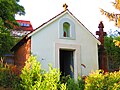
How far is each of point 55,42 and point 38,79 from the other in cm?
626

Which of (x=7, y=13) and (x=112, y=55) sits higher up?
(x=7, y=13)

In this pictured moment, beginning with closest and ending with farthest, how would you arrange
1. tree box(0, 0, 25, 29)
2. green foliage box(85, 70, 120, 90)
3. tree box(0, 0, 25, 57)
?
green foliage box(85, 70, 120, 90)
tree box(0, 0, 25, 57)
tree box(0, 0, 25, 29)

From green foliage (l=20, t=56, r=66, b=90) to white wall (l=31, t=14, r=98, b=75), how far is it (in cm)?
396

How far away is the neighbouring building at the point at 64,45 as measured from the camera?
19.1 m

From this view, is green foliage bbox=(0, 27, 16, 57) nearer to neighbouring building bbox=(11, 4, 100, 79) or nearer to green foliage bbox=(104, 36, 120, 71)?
neighbouring building bbox=(11, 4, 100, 79)

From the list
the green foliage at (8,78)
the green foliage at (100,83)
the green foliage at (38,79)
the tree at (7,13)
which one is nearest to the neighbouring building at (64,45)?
the tree at (7,13)

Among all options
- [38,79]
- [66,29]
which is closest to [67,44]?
[66,29]

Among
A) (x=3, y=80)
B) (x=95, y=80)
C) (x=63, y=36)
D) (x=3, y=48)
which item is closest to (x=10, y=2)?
(x=3, y=48)

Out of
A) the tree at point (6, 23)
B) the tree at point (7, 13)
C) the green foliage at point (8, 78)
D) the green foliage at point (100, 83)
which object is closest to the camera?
the green foliage at point (100, 83)

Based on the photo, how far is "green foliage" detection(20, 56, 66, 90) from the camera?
12344mm

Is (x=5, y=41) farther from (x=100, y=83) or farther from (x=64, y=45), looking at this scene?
(x=100, y=83)

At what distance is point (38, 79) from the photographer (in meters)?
13.6

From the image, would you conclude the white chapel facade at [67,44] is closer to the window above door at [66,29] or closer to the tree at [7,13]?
the window above door at [66,29]

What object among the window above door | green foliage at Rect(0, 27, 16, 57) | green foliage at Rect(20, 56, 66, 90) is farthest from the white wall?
green foliage at Rect(20, 56, 66, 90)
